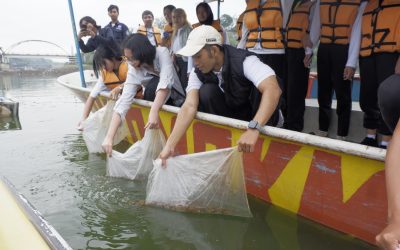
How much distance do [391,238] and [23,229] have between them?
0.93 meters

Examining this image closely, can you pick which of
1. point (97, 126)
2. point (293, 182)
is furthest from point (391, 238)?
point (97, 126)

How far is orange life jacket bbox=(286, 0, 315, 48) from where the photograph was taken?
3104 millimetres

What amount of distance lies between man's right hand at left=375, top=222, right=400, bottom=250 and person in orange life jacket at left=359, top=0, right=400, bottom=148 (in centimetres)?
137

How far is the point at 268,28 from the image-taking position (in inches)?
122

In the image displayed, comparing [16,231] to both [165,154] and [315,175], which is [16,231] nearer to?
[165,154]

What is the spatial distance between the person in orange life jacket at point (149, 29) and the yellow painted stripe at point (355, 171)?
4.32m

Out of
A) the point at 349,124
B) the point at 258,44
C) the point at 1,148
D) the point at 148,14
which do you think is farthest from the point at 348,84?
the point at 1,148

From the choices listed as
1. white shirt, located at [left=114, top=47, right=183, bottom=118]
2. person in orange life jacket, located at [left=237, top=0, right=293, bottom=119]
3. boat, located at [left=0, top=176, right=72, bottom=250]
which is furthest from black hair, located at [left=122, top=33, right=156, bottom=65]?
boat, located at [left=0, top=176, right=72, bottom=250]

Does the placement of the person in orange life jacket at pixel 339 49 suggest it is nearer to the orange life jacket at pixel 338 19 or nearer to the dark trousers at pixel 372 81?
the orange life jacket at pixel 338 19

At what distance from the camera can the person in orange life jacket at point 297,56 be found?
10.2 ft

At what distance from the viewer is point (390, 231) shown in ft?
2.85

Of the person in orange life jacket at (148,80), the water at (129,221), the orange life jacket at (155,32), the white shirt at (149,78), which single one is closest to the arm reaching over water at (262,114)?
the water at (129,221)

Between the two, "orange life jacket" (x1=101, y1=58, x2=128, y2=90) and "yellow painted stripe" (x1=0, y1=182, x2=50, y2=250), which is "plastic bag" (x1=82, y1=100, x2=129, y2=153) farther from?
"yellow painted stripe" (x1=0, y1=182, x2=50, y2=250)

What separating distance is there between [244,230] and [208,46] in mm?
1124
